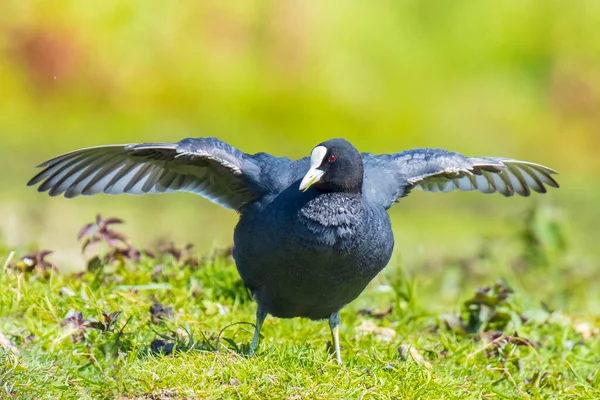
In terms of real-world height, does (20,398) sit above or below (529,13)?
below

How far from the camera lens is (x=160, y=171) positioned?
5.43m

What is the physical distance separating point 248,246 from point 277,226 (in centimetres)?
24

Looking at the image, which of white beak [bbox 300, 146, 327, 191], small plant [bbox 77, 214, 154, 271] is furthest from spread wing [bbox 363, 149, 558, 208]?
small plant [bbox 77, 214, 154, 271]

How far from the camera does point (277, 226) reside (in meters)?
4.89

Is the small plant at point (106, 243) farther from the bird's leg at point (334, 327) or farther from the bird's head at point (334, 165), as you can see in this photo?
the bird's head at point (334, 165)

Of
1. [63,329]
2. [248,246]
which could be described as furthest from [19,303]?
[248,246]

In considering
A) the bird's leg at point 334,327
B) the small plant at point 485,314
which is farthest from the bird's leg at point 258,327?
the small plant at point 485,314

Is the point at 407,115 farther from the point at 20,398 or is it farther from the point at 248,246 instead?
the point at 20,398

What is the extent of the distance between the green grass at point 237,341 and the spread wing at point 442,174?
67 centimetres

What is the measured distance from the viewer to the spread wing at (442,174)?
5.48m

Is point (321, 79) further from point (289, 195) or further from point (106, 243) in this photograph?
point (289, 195)

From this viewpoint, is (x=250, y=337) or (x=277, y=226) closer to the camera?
(x=277, y=226)

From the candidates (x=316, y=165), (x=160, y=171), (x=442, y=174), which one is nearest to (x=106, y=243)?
(x=160, y=171)

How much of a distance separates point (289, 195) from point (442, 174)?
1.18 m
